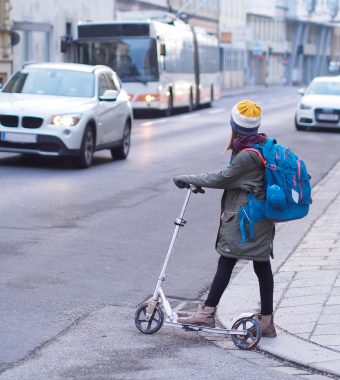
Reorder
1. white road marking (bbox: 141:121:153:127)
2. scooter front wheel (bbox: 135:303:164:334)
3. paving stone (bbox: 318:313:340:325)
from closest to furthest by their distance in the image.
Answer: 1. scooter front wheel (bbox: 135:303:164:334)
2. paving stone (bbox: 318:313:340:325)
3. white road marking (bbox: 141:121:153:127)

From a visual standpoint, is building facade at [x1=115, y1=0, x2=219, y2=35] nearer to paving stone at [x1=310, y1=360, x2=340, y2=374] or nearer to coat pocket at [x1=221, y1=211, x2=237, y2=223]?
coat pocket at [x1=221, y1=211, x2=237, y2=223]

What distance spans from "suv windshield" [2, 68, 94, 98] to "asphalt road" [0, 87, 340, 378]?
119 cm

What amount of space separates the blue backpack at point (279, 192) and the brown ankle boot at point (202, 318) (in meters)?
0.54

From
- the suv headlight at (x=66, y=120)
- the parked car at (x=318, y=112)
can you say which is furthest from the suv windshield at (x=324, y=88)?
the suv headlight at (x=66, y=120)

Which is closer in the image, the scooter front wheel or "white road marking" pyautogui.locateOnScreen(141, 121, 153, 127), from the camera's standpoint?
the scooter front wheel

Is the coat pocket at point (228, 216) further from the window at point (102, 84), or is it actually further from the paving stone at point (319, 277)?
the window at point (102, 84)

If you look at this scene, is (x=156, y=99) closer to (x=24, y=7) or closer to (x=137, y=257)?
(x=24, y=7)

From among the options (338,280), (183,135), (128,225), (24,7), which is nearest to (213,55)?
(24,7)

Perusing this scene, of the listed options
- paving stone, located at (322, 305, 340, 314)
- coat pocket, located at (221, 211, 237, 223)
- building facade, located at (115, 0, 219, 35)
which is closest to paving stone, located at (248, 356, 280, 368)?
coat pocket, located at (221, 211, 237, 223)

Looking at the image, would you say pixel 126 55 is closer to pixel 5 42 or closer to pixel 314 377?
pixel 5 42

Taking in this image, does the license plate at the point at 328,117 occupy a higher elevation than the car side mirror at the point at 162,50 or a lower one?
lower

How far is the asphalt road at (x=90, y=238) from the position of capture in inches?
315

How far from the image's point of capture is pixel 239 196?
7094mm

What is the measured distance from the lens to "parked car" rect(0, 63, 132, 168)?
60.3 ft
